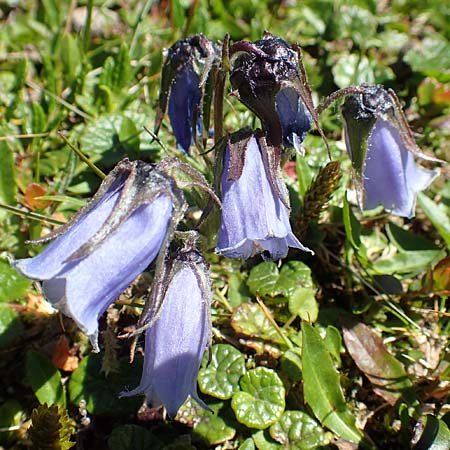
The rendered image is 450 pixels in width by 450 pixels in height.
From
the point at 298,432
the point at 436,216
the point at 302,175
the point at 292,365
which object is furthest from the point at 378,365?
the point at 302,175

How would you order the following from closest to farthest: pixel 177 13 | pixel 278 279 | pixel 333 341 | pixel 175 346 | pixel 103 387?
1. pixel 175 346
2. pixel 103 387
3. pixel 333 341
4. pixel 278 279
5. pixel 177 13

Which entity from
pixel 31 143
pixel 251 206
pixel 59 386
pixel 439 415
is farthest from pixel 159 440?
pixel 31 143

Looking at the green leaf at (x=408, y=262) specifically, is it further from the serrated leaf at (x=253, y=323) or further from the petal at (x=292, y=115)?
the petal at (x=292, y=115)

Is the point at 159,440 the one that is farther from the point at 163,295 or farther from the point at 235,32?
the point at 235,32

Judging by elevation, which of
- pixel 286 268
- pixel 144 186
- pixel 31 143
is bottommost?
pixel 286 268

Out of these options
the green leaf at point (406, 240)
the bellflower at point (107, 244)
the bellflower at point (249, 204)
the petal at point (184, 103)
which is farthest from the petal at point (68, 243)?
the green leaf at point (406, 240)

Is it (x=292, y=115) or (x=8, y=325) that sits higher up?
(x=292, y=115)

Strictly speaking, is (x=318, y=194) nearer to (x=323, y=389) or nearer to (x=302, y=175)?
(x=302, y=175)
